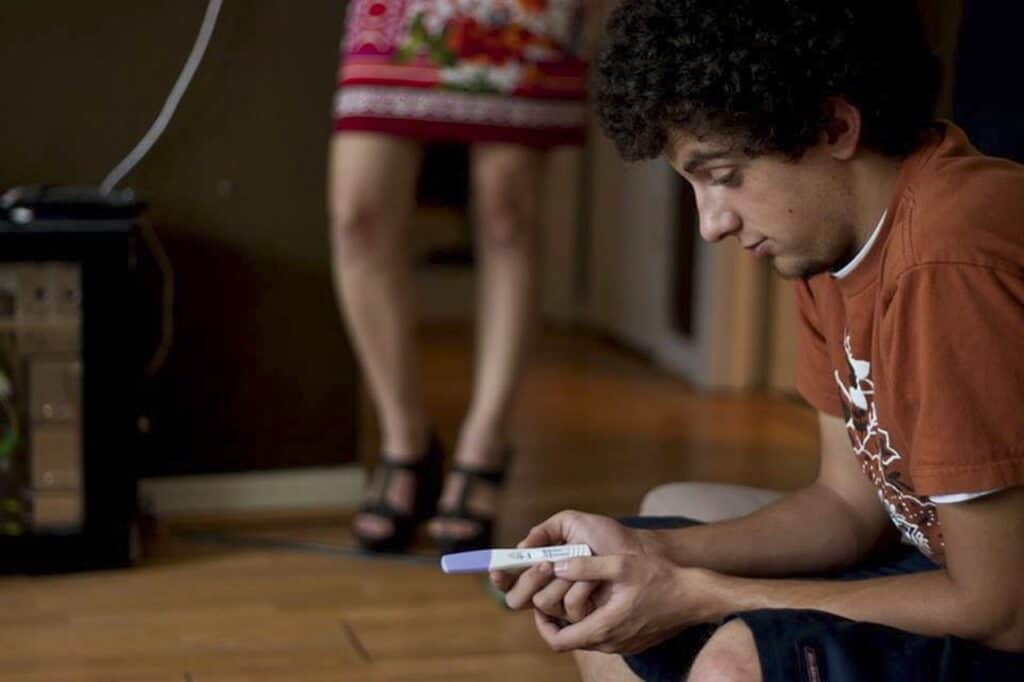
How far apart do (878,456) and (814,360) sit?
0.55 ft

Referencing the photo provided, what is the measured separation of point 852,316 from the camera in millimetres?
1228

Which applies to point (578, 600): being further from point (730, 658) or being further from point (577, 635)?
point (730, 658)

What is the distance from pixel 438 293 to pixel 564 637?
10.9ft

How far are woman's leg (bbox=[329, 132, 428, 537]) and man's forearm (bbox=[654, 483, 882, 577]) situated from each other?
1028 mm

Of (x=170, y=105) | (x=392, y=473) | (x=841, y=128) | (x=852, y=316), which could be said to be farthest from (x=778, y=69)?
(x=170, y=105)

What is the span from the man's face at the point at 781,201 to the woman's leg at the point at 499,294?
3.69ft

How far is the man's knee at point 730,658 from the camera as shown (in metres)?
1.11

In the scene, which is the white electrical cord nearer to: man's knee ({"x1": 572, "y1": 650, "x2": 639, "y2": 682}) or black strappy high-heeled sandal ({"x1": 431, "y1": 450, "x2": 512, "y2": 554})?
black strappy high-heeled sandal ({"x1": 431, "y1": 450, "x2": 512, "y2": 554})

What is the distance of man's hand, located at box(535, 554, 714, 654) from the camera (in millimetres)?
1257

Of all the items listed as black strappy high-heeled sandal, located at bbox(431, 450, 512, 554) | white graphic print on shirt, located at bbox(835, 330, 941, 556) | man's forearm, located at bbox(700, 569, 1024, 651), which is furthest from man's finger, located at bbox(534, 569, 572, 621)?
black strappy high-heeled sandal, located at bbox(431, 450, 512, 554)

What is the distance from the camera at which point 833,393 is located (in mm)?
1410

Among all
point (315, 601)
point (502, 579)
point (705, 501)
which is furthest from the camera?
point (315, 601)

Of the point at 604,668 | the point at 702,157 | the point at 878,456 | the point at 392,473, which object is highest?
the point at 702,157

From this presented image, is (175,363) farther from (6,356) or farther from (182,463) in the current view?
(6,356)
